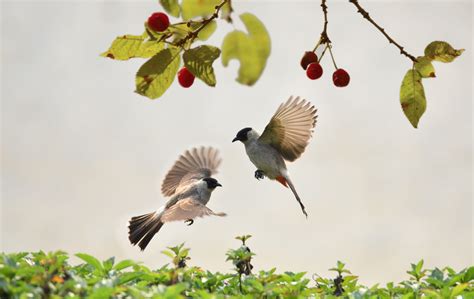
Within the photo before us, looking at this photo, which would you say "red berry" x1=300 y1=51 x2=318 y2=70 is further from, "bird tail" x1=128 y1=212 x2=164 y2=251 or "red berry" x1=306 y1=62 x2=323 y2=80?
"bird tail" x1=128 y1=212 x2=164 y2=251

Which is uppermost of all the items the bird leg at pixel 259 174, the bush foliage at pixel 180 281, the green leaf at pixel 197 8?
the bird leg at pixel 259 174

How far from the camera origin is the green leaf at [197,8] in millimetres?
2801

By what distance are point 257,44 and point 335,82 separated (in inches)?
51.1

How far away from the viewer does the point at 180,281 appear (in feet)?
10.8

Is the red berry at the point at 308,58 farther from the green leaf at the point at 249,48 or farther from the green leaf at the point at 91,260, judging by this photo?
the green leaf at the point at 91,260

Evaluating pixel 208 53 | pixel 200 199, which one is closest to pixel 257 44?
pixel 208 53

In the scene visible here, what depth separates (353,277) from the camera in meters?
3.88

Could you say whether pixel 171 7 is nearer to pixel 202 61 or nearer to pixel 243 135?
pixel 202 61

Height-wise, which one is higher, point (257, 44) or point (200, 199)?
point (200, 199)

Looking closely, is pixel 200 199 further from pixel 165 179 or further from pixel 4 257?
pixel 4 257

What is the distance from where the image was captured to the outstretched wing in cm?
818

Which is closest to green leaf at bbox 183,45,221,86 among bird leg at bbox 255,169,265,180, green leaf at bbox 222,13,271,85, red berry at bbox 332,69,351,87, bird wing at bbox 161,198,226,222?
green leaf at bbox 222,13,271,85

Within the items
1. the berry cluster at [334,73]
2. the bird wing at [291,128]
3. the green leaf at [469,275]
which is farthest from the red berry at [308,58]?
the bird wing at [291,128]

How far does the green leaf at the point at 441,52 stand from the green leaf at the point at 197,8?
1130mm
